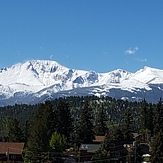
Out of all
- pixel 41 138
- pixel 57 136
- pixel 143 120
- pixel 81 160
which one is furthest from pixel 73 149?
pixel 143 120

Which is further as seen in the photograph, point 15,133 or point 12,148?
point 15,133

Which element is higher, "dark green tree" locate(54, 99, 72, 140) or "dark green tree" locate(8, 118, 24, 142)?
"dark green tree" locate(54, 99, 72, 140)

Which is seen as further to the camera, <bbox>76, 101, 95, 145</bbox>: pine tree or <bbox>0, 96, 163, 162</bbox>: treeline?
<bbox>76, 101, 95, 145</bbox>: pine tree

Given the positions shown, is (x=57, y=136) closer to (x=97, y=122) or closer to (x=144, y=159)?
(x=144, y=159)

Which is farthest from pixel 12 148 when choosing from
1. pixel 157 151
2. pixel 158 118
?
pixel 158 118

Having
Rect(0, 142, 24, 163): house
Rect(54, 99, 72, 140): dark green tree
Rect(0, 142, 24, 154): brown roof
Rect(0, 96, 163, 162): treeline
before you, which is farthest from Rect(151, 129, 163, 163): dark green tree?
Rect(54, 99, 72, 140): dark green tree

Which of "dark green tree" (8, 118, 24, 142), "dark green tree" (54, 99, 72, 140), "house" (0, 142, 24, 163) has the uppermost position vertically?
"dark green tree" (54, 99, 72, 140)

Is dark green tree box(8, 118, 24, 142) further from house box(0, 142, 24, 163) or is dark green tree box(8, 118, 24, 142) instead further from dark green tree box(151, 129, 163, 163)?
dark green tree box(151, 129, 163, 163)

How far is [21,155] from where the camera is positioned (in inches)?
3349

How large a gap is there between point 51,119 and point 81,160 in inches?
374

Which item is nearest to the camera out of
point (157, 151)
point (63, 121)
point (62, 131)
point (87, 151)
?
Answer: point (157, 151)

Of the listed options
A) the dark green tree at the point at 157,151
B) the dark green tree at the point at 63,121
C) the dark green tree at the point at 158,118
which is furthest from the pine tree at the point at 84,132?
the dark green tree at the point at 157,151

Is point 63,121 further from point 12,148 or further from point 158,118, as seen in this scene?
point 158,118

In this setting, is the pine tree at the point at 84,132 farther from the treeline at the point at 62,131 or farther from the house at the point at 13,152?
the house at the point at 13,152
